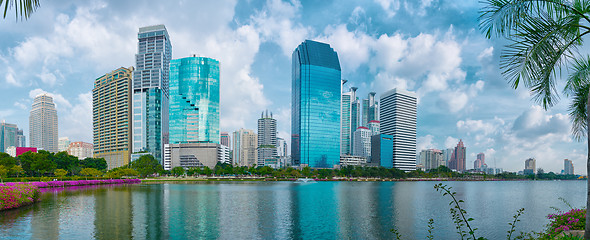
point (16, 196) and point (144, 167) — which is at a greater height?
point (16, 196)

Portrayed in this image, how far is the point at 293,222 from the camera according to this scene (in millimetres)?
33812

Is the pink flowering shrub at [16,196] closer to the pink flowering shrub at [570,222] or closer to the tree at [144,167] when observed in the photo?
the pink flowering shrub at [570,222]

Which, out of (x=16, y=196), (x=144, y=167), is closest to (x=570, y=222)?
(x=16, y=196)

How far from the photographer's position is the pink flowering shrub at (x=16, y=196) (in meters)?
37.0

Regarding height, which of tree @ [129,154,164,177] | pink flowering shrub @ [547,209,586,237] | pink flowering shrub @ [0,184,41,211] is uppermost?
pink flowering shrub @ [547,209,586,237]

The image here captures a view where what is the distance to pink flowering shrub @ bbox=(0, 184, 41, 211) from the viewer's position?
3700 cm

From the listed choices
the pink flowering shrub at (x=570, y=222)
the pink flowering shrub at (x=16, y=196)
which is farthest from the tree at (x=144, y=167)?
the pink flowering shrub at (x=570, y=222)

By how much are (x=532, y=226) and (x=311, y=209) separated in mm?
23610

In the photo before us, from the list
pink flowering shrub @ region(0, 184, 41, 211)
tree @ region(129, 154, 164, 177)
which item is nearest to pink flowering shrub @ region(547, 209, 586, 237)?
pink flowering shrub @ region(0, 184, 41, 211)

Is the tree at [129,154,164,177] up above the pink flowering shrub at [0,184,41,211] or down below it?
below

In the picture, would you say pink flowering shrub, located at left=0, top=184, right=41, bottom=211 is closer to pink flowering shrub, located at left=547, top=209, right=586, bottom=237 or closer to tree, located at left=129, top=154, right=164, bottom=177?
pink flowering shrub, located at left=547, top=209, right=586, bottom=237

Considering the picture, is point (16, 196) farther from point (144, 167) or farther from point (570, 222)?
point (144, 167)

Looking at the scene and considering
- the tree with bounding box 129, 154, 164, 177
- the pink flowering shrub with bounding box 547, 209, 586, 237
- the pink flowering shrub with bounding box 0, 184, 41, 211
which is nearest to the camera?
the pink flowering shrub with bounding box 547, 209, 586, 237

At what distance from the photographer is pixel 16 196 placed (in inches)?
1531
